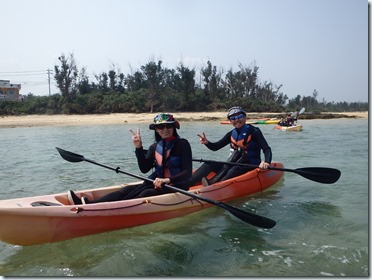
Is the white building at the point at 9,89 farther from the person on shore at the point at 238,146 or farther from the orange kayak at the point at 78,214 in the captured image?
the orange kayak at the point at 78,214

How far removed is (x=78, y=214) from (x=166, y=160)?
1285mm

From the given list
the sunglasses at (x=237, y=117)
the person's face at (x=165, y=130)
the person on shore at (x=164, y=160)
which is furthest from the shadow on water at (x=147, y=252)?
the sunglasses at (x=237, y=117)

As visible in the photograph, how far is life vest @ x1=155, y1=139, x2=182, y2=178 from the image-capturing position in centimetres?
471

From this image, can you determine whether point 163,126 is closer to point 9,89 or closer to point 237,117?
point 237,117

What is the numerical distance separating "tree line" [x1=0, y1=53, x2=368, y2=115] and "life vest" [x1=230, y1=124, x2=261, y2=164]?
24.4 m

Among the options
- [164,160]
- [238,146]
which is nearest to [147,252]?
[164,160]

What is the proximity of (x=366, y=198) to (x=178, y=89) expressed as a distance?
2946cm

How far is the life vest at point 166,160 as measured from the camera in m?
4.71

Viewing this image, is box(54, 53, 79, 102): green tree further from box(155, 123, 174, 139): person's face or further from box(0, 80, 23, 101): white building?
box(155, 123, 174, 139): person's face

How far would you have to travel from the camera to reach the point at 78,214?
4.09 m

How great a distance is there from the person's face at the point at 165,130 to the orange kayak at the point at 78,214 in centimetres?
78

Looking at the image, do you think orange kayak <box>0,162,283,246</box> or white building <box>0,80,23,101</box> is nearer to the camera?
orange kayak <box>0,162,283,246</box>

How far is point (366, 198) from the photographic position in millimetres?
6035

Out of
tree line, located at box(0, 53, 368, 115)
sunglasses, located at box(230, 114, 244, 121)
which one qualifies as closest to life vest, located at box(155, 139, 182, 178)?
sunglasses, located at box(230, 114, 244, 121)
